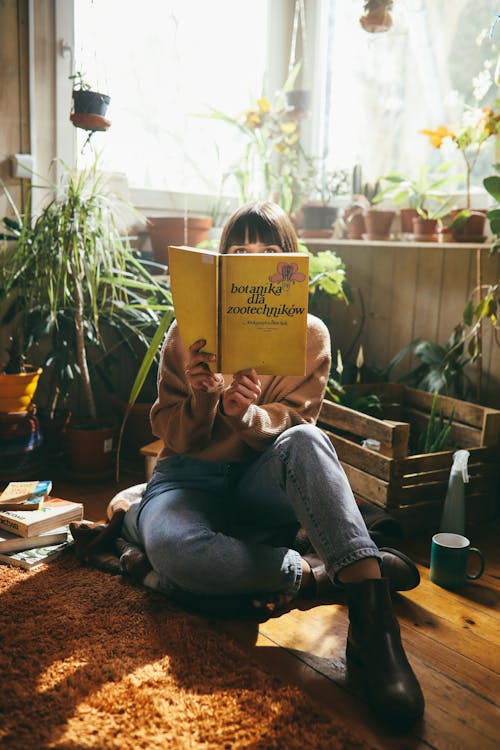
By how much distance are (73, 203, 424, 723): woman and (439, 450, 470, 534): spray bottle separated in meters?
0.33

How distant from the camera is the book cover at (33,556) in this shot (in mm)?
1614

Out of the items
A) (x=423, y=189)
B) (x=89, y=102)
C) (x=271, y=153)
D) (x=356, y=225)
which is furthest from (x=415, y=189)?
(x=89, y=102)

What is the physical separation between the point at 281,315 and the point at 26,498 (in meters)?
0.93

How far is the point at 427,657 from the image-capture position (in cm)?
130

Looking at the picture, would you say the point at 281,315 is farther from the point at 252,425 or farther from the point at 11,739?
the point at 11,739

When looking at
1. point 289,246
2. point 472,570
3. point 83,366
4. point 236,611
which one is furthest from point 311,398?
point 83,366

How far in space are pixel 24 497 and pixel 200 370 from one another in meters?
0.74

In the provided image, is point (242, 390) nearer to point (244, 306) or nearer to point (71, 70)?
point (244, 306)

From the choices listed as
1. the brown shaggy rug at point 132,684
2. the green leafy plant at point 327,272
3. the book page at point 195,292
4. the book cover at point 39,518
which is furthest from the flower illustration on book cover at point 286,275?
the green leafy plant at point 327,272

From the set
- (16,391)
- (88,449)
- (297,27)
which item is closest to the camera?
(16,391)

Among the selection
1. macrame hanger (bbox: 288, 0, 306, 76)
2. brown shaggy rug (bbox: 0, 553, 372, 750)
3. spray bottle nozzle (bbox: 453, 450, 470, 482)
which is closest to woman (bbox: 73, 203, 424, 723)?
brown shaggy rug (bbox: 0, 553, 372, 750)

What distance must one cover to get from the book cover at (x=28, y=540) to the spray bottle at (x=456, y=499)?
994 mm

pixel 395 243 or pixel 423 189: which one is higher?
pixel 423 189

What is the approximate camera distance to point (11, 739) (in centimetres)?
100
